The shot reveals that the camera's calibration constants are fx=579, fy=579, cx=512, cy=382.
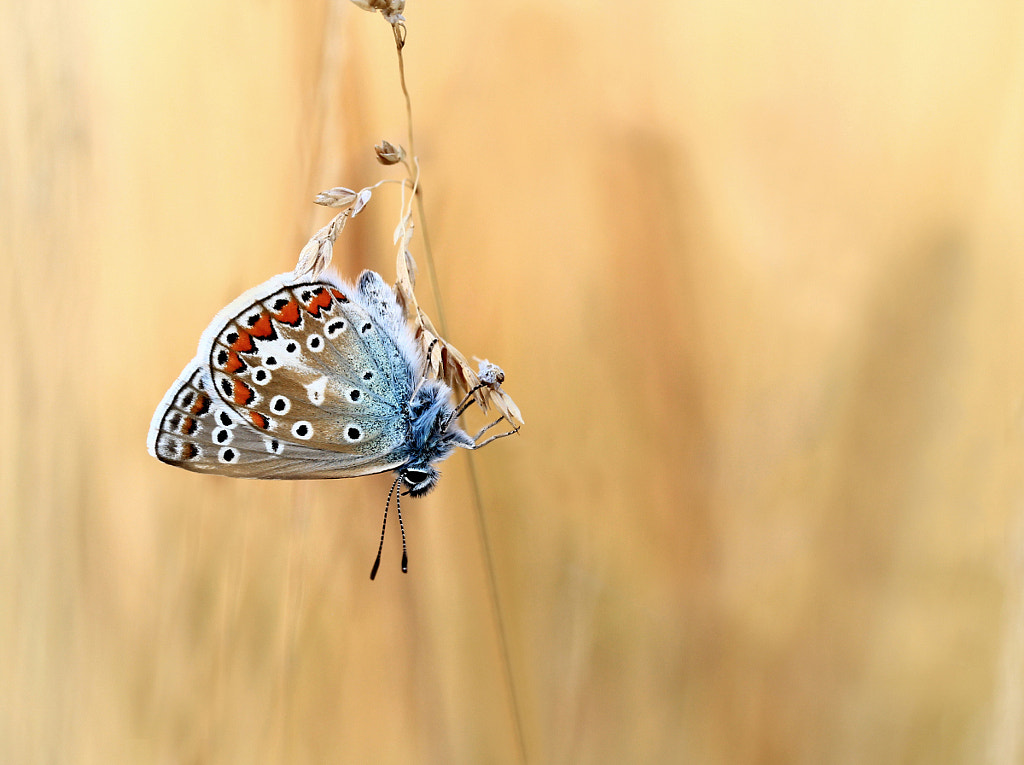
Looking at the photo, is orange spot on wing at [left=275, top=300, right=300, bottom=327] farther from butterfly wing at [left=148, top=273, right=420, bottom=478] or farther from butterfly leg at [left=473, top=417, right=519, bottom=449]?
butterfly leg at [left=473, top=417, right=519, bottom=449]

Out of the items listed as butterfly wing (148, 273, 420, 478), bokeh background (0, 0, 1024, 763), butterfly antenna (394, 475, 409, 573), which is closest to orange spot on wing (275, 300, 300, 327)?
butterfly wing (148, 273, 420, 478)

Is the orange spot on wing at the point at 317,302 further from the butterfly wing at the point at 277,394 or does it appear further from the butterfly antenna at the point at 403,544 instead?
the butterfly antenna at the point at 403,544

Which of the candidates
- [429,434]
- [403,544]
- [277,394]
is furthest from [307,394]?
[403,544]

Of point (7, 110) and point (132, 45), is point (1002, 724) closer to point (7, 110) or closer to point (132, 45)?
point (132, 45)

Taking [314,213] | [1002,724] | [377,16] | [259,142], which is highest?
[377,16]

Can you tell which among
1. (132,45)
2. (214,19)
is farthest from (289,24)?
(132,45)

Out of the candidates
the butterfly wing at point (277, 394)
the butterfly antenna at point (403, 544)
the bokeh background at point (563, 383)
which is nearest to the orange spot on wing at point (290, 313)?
the butterfly wing at point (277, 394)

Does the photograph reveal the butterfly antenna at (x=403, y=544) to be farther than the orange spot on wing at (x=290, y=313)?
Yes
